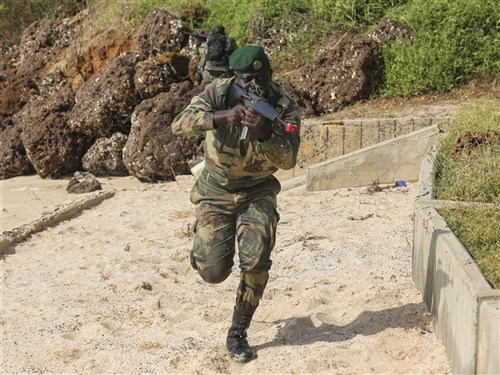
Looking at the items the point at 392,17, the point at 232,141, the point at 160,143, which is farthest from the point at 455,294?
the point at 392,17

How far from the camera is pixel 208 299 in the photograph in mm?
5988

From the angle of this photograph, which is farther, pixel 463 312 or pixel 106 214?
pixel 106 214

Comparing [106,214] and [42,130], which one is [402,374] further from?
[42,130]

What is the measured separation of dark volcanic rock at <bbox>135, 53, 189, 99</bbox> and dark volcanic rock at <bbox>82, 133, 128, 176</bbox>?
82 centimetres

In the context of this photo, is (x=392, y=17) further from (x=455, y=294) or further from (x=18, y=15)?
(x=18, y=15)

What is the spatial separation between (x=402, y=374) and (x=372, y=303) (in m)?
1.11

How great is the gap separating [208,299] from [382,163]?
11.1ft

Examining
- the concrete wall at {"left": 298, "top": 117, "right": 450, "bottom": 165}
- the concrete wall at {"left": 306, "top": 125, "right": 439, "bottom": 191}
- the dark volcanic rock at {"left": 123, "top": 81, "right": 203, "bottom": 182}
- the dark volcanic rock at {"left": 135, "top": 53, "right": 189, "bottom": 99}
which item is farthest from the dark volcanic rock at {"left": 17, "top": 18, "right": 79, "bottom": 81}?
the concrete wall at {"left": 306, "top": 125, "right": 439, "bottom": 191}

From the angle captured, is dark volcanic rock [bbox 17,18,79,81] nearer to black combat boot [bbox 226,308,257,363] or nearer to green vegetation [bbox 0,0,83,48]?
green vegetation [bbox 0,0,83,48]

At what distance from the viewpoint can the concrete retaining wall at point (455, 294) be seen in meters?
3.65

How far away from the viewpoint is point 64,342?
5.35 meters

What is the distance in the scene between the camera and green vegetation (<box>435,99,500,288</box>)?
15.4 ft

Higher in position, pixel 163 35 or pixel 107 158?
pixel 163 35

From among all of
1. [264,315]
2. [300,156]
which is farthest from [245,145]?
[300,156]
